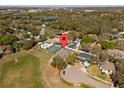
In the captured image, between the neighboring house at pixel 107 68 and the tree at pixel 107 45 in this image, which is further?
the tree at pixel 107 45

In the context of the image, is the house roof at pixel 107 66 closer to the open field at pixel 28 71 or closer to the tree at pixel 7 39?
the open field at pixel 28 71

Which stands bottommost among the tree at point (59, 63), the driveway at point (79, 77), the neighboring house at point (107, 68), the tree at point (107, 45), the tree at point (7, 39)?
the driveway at point (79, 77)

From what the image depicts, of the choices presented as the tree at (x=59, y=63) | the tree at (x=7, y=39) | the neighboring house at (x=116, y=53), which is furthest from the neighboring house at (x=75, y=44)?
the tree at (x=7, y=39)

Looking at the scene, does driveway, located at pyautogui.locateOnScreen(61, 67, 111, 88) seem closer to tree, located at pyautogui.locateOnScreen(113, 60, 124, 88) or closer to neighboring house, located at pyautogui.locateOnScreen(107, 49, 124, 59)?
tree, located at pyautogui.locateOnScreen(113, 60, 124, 88)

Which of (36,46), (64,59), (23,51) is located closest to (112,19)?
(64,59)

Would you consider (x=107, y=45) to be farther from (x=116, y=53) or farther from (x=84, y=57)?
(x=84, y=57)

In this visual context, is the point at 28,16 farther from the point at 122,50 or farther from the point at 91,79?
the point at 122,50

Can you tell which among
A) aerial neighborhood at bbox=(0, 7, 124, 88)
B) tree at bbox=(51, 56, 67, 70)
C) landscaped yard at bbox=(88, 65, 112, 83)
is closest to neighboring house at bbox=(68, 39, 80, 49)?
aerial neighborhood at bbox=(0, 7, 124, 88)

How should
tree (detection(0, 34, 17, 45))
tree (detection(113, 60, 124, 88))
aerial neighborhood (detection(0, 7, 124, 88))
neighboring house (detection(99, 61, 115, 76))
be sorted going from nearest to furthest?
tree (detection(113, 60, 124, 88)), aerial neighborhood (detection(0, 7, 124, 88)), neighboring house (detection(99, 61, 115, 76)), tree (detection(0, 34, 17, 45))
